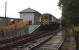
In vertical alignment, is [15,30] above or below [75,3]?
below

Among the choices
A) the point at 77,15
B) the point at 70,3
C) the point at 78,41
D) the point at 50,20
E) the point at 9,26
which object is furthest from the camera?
the point at 50,20

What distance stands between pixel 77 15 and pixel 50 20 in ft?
82.6

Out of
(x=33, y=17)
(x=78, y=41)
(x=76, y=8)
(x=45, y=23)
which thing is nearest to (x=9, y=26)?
(x=45, y=23)

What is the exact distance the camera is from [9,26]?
36.4 m

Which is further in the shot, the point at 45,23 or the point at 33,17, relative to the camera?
the point at 33,17

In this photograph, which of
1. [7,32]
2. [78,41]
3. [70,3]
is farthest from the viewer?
[7,32]

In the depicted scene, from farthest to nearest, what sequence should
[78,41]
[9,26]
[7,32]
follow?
[9,26]
[7,32]
[78,41]

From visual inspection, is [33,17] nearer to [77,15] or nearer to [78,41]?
[77,15]

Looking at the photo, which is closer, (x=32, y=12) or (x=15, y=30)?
(x=15, y=30)

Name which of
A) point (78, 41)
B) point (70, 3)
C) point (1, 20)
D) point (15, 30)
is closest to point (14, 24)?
point (15, 30)

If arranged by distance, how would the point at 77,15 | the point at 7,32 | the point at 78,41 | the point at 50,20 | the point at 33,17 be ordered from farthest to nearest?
1. the point at 33,17
2. the point at 50,20
3. the point at 7,32
4. the point at 77,15
5. the point at 78,41

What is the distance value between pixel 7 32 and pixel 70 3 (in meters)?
12.3

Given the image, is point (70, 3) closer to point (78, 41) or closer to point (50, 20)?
point (78, 41)

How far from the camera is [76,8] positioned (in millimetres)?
22703
